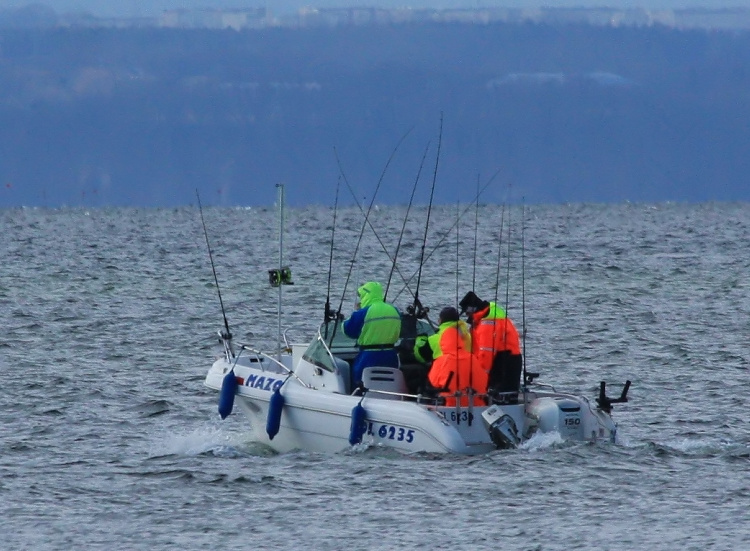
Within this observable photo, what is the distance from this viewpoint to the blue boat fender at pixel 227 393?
50.1 ft

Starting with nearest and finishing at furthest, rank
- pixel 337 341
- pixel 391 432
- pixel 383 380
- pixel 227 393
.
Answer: pixel 391 432, pixel 383 380, pixel 337 341, pixel 227 393

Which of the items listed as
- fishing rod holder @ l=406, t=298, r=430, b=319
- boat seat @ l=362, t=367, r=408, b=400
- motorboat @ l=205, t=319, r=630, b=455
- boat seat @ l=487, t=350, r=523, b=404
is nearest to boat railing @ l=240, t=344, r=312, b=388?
motorboat @ l=205, t=319, r=630, b=455

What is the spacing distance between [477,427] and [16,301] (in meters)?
22.6

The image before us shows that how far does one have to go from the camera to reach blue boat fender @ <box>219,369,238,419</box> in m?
15.3

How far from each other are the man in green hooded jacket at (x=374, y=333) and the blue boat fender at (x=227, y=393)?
1.62m

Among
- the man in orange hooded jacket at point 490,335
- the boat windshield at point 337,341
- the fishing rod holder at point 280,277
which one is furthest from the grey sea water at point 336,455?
the fishing rod holder at point 280,277

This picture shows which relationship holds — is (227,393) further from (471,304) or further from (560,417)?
(560,417)

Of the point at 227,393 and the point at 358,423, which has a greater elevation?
the point at 227,393

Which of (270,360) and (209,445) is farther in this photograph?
(270,360)

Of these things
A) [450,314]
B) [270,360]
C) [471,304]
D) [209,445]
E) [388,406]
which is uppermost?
[471,304]

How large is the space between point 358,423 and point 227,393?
6.85 ft

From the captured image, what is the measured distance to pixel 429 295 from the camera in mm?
33844

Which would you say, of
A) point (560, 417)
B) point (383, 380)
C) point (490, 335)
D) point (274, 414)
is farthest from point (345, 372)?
point (560, 417)

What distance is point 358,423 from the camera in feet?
45.2
